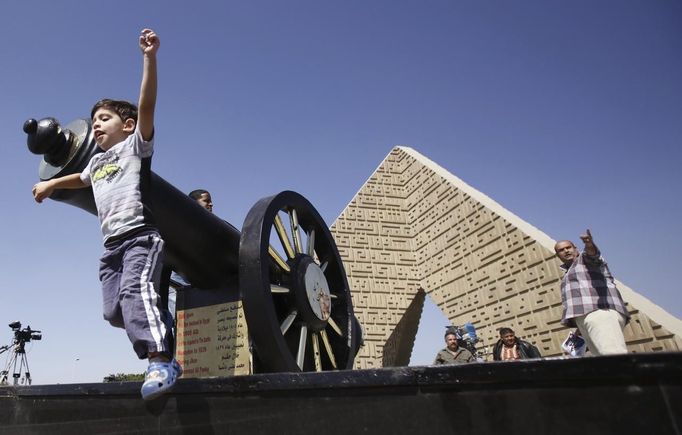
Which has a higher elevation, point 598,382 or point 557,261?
point 557,261

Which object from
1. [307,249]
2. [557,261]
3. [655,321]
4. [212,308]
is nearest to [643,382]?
[212,308]

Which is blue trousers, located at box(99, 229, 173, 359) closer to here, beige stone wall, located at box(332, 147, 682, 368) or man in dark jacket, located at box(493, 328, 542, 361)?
man in dark jacket, located at box(493, 328, 542, 361)

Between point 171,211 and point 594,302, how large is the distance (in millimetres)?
3260

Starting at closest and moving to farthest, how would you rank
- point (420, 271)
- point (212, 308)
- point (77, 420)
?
point (77, 420), point (212, 308), point (420, 271)

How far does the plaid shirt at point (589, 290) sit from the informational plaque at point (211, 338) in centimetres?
271

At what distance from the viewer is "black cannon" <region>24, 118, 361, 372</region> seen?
2.41m

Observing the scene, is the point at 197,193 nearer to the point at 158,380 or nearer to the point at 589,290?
the point at 158,380

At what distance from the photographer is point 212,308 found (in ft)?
9.84

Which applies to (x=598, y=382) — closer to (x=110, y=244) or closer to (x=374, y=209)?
(x=110, y=244)

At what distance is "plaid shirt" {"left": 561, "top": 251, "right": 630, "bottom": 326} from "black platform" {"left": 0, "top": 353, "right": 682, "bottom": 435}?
10.9 ft

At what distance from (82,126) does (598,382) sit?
255 centimetres

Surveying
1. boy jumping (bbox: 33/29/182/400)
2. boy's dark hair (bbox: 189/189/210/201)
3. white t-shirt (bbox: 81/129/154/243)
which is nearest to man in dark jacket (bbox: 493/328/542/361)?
boy's dark hair (bbox: 189/189/210/201)

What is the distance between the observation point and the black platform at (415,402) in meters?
0.78

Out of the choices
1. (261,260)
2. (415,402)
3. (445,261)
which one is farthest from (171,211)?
(445,261)
